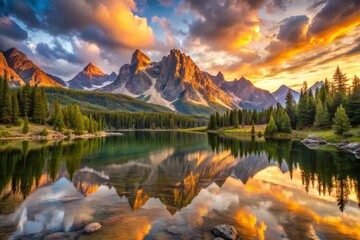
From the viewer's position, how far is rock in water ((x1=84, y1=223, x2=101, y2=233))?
638 inches

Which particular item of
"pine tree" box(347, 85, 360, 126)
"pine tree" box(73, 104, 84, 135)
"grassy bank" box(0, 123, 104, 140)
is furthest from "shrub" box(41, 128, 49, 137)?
"pine tree" box(347, 85, 360, 126)

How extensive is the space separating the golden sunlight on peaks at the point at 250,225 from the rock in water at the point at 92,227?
979cm

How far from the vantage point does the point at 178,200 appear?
24.6 metres

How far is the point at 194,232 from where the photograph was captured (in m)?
16.6

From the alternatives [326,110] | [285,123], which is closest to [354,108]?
[326,110]

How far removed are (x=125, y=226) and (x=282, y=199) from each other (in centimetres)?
1643

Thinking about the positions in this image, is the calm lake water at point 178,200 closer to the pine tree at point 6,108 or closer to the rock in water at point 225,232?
the rock in water at point 225,232

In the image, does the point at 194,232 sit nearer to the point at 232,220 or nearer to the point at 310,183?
the point at 232,220

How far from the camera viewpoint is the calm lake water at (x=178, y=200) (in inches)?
672

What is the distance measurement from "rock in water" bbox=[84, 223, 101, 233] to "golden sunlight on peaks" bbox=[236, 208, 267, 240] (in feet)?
32.1

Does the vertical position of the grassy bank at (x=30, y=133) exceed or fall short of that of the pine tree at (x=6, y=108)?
it falls short

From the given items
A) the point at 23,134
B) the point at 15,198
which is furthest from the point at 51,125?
the point at 15,198

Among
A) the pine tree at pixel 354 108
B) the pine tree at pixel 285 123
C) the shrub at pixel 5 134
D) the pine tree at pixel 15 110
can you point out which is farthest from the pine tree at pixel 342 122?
the pine tree at pixel 15 110

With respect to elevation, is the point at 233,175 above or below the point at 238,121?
below
